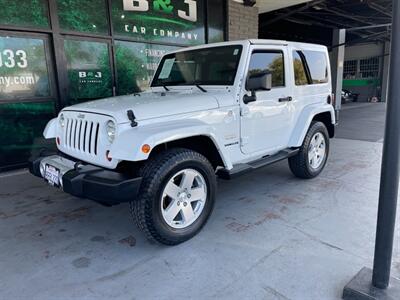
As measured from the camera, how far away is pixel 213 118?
2.96 m

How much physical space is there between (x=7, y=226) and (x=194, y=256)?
1980mm

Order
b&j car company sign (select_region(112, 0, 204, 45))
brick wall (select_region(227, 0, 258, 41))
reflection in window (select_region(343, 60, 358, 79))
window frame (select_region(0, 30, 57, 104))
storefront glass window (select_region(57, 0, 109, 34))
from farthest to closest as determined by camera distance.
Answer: reflection in window (select_region(343, 60, 358, 79)) → brick wall (select_region(227, 0, 258, 41)) → b&j car company sign (select_region(112, 0, 204, 45)) → storefront glass window (select_region(57, 0, 109, 34)) → window frame (select_region(0, 30, 57, 104))

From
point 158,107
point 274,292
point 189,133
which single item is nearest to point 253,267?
point 274,292

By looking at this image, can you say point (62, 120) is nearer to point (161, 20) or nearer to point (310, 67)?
point (310, 67)

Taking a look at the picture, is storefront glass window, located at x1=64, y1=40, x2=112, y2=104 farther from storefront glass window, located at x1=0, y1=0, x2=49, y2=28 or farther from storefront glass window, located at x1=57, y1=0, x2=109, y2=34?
storefront glass window, located at x1=0, y1=0, x2=49, y2=28

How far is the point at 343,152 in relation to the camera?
19.9ft

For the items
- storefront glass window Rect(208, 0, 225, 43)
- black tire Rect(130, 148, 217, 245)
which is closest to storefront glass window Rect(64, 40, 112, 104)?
storefront glass window Rect(208, 0, 225, 43)

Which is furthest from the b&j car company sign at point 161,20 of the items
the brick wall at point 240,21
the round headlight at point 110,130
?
the round headlight at point 110,130

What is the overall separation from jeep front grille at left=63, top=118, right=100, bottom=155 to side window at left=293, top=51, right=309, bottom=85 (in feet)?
8.34

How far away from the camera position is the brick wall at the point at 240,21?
784 cm

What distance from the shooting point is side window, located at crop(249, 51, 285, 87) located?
3.39m

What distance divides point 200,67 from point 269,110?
926mm

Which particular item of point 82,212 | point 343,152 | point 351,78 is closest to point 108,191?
point 82,212

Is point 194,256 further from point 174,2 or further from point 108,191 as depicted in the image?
point 174,2
